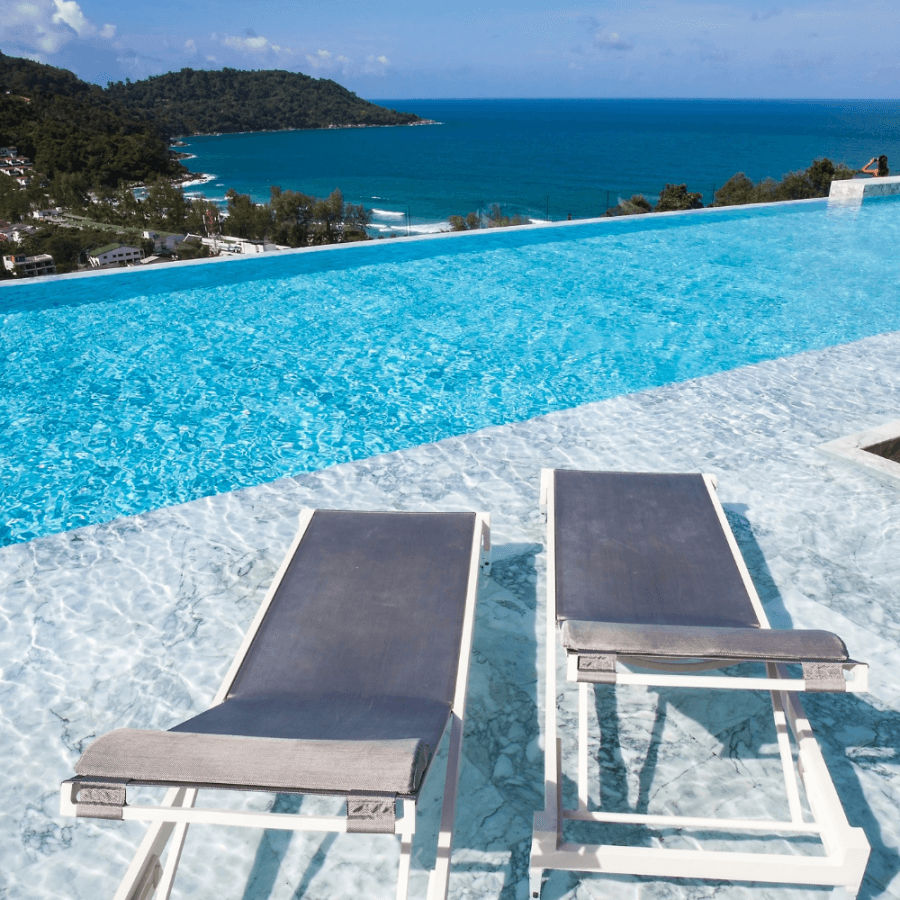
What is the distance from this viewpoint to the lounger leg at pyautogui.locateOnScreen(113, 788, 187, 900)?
5.03 ft

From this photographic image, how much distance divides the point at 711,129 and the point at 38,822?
14699 centimetres

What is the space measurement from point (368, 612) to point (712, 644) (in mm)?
1027

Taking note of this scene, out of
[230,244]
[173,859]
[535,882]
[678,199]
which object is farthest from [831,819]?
[230,244]

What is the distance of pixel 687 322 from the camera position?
21.5ft

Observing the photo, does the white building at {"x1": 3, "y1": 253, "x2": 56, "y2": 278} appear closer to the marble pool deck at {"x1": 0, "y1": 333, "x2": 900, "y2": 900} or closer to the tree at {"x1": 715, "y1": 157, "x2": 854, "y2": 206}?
the tree at {"x1": 715, "y1": 157, "x2": 854, "y2": 206}

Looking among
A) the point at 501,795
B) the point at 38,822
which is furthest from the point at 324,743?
the point at 38,822

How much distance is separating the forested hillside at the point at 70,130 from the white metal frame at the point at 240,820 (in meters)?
72.0

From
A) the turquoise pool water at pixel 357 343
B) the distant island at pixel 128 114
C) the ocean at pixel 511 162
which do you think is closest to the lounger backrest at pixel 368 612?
the turquoise pool water at pixel 357 343

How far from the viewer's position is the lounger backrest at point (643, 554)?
7.13 feet

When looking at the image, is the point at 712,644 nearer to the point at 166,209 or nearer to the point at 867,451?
the point at 867,451

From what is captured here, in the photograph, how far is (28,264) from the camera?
123 feet

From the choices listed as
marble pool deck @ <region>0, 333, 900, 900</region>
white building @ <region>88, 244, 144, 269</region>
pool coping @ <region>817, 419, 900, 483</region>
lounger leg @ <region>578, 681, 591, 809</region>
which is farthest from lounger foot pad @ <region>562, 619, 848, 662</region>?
white building @ <region>88, 244, 144, 269</region>

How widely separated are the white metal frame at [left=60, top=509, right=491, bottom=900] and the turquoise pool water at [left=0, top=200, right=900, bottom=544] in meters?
2.25

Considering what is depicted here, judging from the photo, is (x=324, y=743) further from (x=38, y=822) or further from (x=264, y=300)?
(x=264, y=300)
